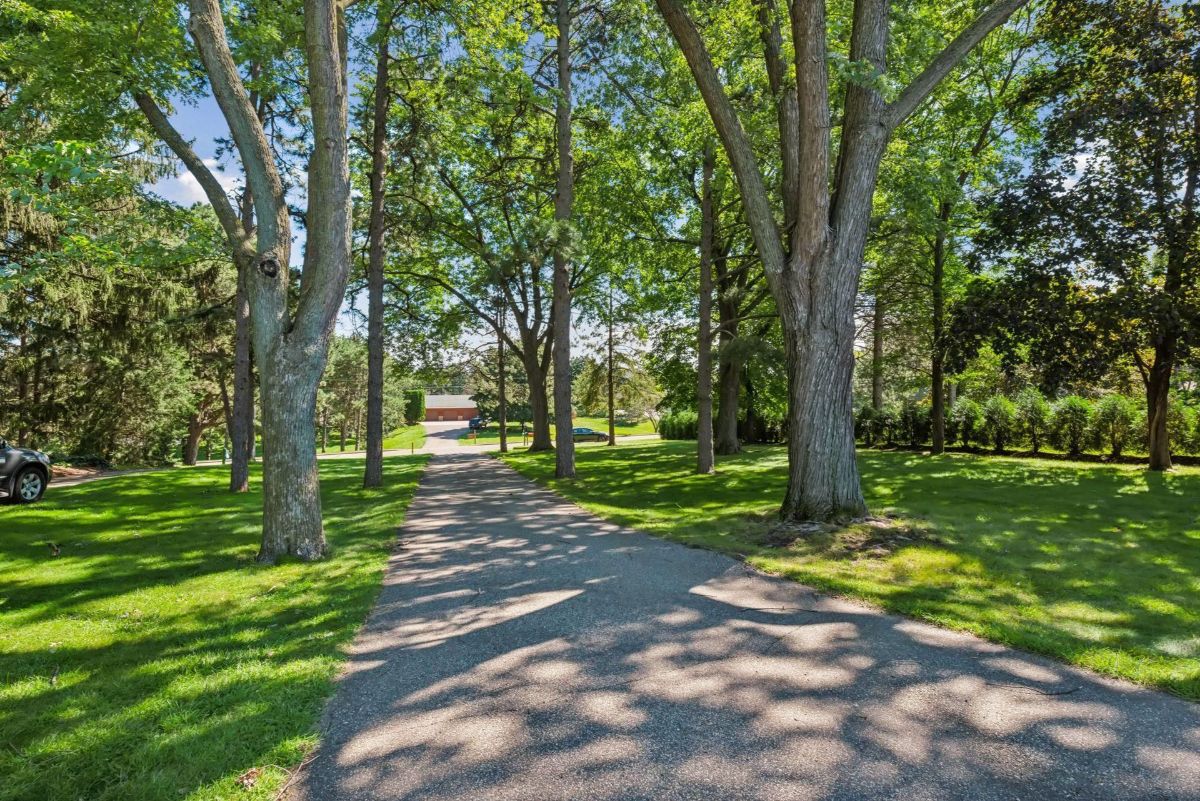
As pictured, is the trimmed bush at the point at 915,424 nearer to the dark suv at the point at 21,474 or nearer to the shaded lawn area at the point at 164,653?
the shaded lawn area at the point at 164,653

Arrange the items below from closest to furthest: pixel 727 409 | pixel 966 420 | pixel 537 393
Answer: pixel 966 420, pixel 727 409, pixel 537 393

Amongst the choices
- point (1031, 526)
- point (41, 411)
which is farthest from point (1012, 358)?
point (41, 411)

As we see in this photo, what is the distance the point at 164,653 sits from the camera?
372cm

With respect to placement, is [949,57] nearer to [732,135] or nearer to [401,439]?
[732,135]

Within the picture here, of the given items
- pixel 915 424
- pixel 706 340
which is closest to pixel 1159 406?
pixel 915 424

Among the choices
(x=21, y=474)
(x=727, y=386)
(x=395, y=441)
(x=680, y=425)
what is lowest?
(x=395, y=441)

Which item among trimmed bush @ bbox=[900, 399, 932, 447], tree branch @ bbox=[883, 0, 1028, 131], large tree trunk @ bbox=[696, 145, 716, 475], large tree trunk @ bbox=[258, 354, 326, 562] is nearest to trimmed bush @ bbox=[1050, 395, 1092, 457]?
trimmed bush @ bbox=[900, 399, 932, 447]

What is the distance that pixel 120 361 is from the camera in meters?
20.9

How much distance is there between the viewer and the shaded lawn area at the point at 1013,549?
12.9 feet

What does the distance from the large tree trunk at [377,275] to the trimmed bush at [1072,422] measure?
58.4 ft

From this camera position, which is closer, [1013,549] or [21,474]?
[1013,549]

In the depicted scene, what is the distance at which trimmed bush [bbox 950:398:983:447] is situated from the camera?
18016 mm

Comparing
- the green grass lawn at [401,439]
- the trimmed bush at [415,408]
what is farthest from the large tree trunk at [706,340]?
the trimmed bush at [415,408]

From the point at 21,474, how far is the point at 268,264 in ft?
27.1
